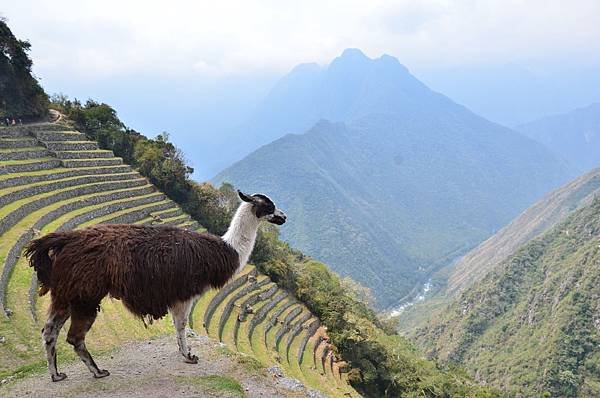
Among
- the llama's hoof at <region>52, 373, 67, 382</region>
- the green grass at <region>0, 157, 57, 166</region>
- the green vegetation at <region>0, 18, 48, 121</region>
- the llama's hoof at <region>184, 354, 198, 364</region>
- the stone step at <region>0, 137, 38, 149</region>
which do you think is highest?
the green vegetation at <region>0, 18, 48, 121</region>

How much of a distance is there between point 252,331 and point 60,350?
9.59m

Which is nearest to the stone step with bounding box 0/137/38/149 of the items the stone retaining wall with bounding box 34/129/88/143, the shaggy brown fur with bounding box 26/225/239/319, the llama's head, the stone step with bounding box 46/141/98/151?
the stone retaining wall with bounding box 34/129/88/143

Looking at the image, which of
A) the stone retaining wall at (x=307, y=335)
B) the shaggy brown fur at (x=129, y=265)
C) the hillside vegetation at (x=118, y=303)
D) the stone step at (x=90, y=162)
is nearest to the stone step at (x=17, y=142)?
the hillside vegetation at (x=118, y=303)

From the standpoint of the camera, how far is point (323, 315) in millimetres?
22125

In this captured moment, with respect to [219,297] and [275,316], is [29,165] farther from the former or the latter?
[275,316]

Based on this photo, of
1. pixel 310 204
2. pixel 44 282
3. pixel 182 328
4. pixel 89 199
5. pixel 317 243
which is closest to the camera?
pixel 44 282

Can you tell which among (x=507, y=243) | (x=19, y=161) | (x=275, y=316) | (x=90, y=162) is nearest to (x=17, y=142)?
(x=19, y=161)

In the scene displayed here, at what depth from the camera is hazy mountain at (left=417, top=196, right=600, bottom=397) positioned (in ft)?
131

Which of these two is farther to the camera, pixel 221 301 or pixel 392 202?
pixel 392 202

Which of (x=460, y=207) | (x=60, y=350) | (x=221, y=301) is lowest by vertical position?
(x=460, y=207)

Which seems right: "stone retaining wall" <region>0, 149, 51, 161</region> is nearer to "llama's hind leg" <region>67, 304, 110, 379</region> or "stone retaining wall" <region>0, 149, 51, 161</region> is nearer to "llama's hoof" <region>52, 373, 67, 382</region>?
"llama's hoof" <region>52, 373, 67, 382</region>

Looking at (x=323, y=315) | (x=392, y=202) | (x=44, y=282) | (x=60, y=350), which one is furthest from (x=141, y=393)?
(x=392, y=202)

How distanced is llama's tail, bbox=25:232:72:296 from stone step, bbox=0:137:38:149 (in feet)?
58.7

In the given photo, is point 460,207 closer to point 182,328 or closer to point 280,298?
point 280,298
